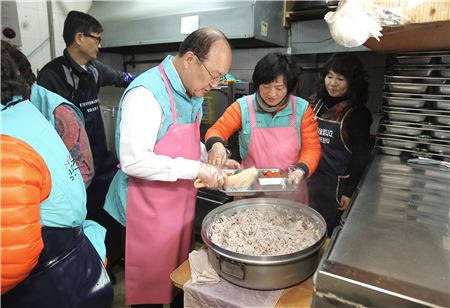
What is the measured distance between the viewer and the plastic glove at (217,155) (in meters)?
1.64

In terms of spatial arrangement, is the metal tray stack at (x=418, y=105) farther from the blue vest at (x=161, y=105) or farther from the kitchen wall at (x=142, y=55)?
the kitchen wall at (x=142, y=55)

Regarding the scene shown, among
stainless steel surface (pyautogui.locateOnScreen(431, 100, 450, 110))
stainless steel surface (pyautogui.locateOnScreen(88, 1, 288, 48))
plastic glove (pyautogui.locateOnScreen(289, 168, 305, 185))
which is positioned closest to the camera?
stainless steel surface (pyautogui.locateOnScreen(431, 100, 450, 110))

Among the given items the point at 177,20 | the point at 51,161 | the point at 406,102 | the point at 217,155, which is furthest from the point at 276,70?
the point at 177,20

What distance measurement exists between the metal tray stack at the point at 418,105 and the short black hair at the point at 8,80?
135 centimetres

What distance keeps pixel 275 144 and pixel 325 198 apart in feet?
2.21

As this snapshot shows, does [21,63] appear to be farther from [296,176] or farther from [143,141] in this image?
[296,176]

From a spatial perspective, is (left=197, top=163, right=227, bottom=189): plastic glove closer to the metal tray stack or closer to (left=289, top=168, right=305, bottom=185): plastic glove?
(left=289, top=168, right=305, bottom=185): plastic glove

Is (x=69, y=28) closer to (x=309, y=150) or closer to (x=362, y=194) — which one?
(x=309, y=150)

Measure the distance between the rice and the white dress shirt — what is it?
0.29 m

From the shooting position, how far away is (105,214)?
248cm

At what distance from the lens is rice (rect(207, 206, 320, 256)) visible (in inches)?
41.4

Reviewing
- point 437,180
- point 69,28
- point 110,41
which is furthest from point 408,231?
point 110,41

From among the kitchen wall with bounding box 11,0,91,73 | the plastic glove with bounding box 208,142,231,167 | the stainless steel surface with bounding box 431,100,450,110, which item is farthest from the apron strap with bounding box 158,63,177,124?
the kitchen wall with bounding box 11,0,91,73

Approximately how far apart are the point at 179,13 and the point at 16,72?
6.63 ft
